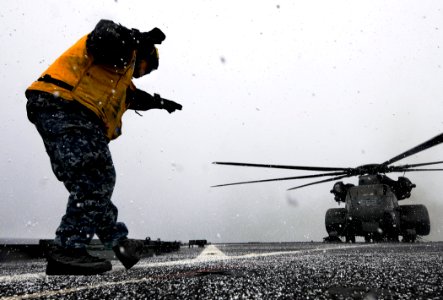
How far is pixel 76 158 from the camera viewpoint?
288 cm

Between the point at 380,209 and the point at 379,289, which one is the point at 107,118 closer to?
the point at 379,289

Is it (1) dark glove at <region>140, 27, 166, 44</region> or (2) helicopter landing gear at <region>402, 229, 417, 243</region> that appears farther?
(2) helicopter landing gear at <region>402, 229, 417, 243</region>

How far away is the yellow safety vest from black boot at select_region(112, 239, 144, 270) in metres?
0.92

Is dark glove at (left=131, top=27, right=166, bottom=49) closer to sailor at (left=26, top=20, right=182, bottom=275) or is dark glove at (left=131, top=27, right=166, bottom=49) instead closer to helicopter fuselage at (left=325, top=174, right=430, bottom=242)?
sailor at (left=26, top=20, right=182, bottom=275)

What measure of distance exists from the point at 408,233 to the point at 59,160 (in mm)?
17240

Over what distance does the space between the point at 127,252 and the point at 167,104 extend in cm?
160

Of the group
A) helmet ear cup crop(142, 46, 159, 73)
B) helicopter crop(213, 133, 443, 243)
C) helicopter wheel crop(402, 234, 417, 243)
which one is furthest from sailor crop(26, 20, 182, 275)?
helicopter wheel crop(402, 234, 417, 243)

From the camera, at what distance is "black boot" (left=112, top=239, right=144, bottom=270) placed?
321cm

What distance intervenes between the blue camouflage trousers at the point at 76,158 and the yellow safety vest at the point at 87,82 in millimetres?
62

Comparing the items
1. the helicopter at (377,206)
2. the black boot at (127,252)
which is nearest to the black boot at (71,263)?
the black boot at (127,252)

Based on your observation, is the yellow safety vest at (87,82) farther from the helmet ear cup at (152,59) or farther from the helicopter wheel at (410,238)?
the helicopter wheel at (410,238)

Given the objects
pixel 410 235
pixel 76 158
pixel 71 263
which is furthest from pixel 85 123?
pixel 410 235

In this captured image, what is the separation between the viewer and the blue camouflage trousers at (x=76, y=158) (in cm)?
286

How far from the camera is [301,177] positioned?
14195 millimetres
